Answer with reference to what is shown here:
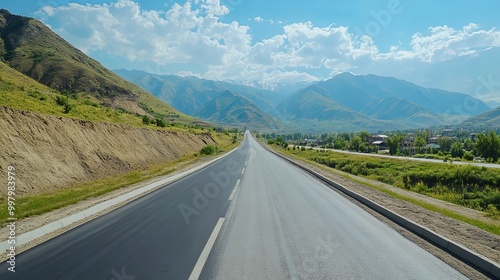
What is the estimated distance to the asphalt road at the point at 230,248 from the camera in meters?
5.20

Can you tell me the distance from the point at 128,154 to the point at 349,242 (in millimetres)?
27485

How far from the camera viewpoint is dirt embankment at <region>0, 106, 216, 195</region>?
51.4 ft

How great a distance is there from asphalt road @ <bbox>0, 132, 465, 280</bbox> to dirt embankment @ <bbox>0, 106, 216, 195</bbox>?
9.00 metres

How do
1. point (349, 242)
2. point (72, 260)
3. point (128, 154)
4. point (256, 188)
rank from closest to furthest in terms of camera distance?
point (72, 260), point (349, 242), point (256, 188), point (128, 154)

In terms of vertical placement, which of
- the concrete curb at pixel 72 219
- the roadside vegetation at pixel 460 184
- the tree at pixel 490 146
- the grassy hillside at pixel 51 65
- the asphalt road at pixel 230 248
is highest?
the grassy hillside at pixel 51 65

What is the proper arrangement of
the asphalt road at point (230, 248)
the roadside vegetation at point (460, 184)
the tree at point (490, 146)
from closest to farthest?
the asphalt road at point (230, 248), the roadside vegetation at point (460, 184), the tree at point (490, 146)

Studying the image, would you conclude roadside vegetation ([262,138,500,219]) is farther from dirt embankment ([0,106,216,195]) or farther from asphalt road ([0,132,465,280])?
dirt embankment ([0,106,216,195])

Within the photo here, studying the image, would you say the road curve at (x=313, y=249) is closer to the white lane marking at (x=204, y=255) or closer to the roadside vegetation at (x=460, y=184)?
the white lane marking at (x=204, y=255)

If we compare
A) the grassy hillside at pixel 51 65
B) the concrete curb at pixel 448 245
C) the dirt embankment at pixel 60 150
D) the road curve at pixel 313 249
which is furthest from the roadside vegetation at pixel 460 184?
the grassy hillside at pixel 51 65

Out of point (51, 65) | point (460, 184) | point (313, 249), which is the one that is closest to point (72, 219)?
point (313, 249)

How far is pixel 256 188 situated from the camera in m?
15.2

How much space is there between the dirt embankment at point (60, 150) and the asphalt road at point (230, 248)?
8995 millimetres

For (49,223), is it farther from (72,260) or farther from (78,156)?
(78,156)

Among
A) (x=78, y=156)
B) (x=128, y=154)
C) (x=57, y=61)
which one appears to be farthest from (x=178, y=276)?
(x=57, y=61)
